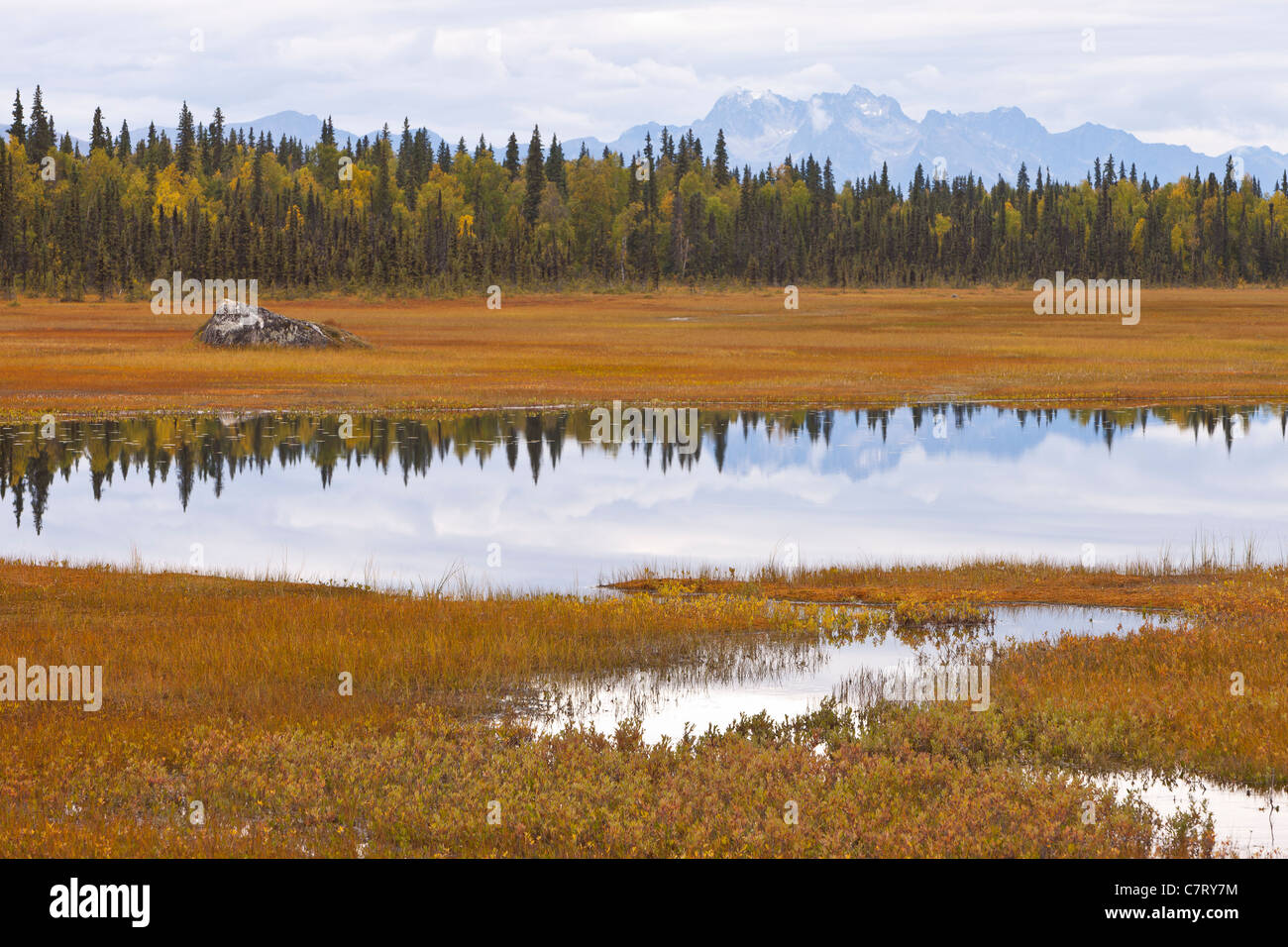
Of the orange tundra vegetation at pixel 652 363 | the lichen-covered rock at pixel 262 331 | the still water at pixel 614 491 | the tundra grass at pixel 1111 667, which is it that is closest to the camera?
the tundra grass at pixel 1111 667

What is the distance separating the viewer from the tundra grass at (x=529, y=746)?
10359 mm

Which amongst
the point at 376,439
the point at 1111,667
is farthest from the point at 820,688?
the point at 376,439

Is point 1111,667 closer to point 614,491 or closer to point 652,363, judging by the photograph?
point 614,491

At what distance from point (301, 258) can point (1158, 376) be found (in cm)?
11639

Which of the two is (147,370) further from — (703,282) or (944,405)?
(703,282)

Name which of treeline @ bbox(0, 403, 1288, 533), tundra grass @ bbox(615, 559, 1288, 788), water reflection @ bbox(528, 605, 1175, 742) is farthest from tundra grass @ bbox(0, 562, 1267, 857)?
treeline @ bbox(0, 403, 1288, 533)

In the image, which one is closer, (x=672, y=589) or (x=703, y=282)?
(x=672, y=589)

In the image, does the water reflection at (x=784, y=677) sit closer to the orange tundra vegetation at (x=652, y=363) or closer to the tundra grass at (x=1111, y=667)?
the tundra grass at (x=1111, y=667)

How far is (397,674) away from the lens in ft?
53.4

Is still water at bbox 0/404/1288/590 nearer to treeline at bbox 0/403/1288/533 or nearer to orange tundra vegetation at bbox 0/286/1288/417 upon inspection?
treeline at bbox 0/403/1288/533

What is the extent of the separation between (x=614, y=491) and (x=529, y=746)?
2257 cm

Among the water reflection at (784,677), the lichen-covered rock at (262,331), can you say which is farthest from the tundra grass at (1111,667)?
the lichen-covered rock at (262,331)

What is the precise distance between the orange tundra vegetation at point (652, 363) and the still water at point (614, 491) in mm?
3997
